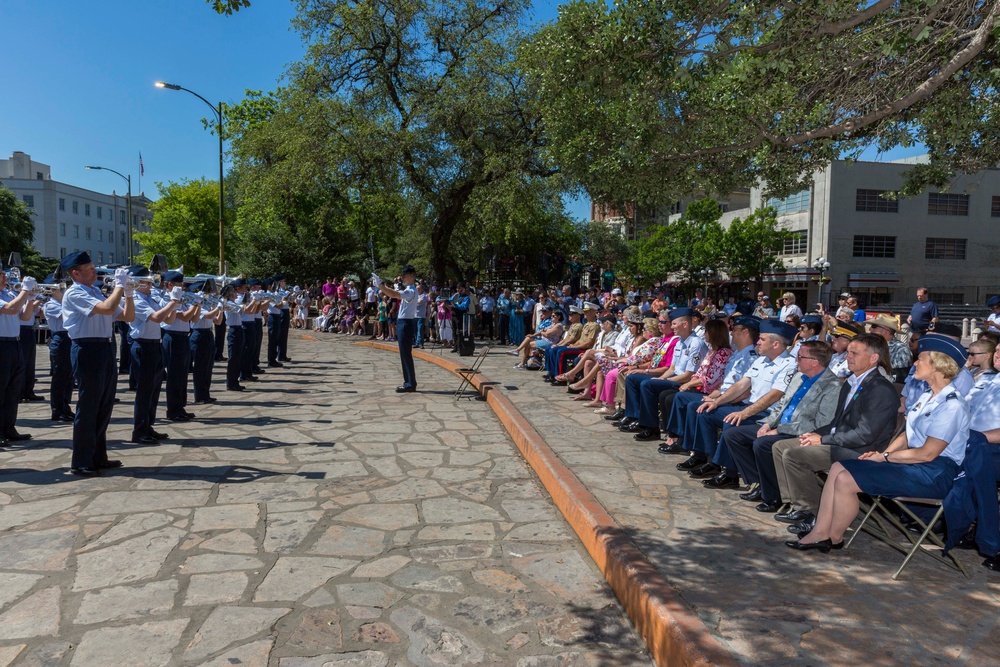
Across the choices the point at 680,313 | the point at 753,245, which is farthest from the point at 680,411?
the point at 753,245

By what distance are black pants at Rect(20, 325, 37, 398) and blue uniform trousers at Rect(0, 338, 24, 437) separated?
2321 mm

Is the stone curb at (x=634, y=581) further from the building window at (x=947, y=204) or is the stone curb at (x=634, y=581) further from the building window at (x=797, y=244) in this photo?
the building window at (x=947, y=204)

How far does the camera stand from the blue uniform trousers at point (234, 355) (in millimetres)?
11633

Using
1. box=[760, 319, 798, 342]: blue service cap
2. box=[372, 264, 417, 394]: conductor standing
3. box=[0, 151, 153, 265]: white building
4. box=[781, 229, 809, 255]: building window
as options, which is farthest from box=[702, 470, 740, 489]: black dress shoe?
box=[0, 151, 153, 265]: white building

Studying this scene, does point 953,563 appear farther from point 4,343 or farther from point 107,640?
point 4,343

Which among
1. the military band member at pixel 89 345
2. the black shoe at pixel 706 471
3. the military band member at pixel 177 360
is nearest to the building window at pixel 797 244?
the black shoe at pixel 706 471

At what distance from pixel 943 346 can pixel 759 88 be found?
5486mm

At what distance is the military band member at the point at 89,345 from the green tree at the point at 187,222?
4869 cm

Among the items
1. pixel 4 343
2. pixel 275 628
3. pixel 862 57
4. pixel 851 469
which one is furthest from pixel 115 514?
pixel 862 57

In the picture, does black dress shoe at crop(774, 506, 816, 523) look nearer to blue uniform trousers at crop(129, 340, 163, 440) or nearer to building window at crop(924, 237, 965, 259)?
blue uniform trousers at crop(129, 340, 163, 440)

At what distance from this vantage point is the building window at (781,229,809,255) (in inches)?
1635

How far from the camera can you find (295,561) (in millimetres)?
4441

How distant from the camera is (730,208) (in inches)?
2360

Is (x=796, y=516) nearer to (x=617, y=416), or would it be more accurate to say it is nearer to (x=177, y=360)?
(x=617, y=416)
